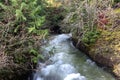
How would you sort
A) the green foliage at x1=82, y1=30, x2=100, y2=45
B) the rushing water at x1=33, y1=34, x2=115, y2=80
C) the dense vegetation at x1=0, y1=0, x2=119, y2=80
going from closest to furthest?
the dense vegetation at x1=0, y1=0, x2=119, y2=80, the rushing water at x1=33, y1=34, x2=115, y2=80, the green foliage at x1=82, y1=30, x2=100, y2=45

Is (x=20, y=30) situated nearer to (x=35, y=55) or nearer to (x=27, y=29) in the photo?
(x=27, y=29)

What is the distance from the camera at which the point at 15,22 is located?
26.2ft

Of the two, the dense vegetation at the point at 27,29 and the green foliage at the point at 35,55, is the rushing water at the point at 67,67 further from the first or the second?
the dense vegetation at the point at 27,29

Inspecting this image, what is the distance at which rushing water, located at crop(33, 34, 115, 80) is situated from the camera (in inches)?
319

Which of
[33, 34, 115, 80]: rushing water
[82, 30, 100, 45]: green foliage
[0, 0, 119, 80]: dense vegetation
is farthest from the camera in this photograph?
[82, 30, 100, 45]: green foliage

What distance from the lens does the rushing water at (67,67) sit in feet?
26.6

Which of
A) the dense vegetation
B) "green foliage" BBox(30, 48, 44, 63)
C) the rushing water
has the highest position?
the dense vegetation

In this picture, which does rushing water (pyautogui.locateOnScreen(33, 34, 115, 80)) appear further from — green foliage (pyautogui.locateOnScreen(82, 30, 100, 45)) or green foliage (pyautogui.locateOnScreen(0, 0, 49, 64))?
green foliage (pyautogui.locateOnScreen(0, 0, 49, 64))

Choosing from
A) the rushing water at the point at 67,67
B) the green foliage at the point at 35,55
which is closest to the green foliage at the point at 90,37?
the rushing water at the point at 67,67

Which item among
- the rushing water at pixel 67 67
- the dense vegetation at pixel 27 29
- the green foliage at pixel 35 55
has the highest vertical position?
the dense vegetation at pixel 27 29

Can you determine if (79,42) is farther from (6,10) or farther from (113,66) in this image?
(6,10)

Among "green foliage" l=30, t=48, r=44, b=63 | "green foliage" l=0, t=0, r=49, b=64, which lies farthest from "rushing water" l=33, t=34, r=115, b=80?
"green foliage" l=0, t=0, r=49, b=64

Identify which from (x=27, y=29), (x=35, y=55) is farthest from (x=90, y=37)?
(x=27, y=29)

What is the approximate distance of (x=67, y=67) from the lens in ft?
28.4
